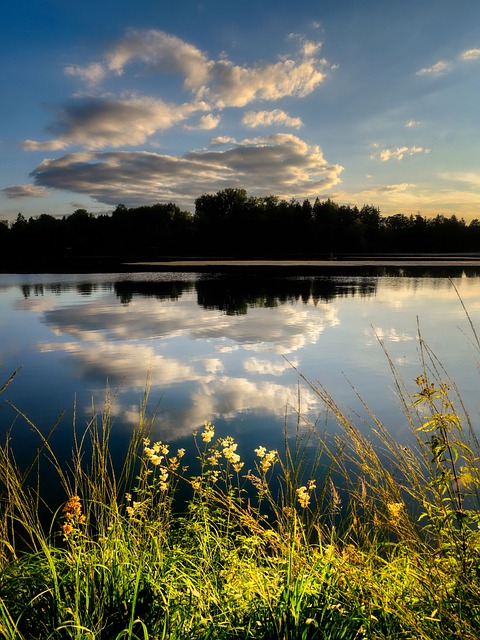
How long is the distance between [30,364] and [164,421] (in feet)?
17.9

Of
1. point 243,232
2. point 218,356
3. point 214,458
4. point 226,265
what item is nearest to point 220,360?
point 218,356

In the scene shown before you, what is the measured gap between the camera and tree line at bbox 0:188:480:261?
11012cm

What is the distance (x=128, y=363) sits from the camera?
36.8ft

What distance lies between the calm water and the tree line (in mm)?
86559

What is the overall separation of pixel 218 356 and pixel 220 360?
372mm

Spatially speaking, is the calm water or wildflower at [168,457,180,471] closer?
wildflower at [168,457,180,471]

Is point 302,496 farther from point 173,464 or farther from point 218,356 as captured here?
point 218,356

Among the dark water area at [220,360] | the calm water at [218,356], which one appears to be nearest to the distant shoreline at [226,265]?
the calm water at [218,356]

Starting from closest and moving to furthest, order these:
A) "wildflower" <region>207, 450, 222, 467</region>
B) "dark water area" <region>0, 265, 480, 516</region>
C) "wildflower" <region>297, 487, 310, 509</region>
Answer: "wildflower" <region>297, 487, 310, 509</region> < "wildflower" <region>207, 450, 222, 467</region> < "dark water area" <region>0, 265, 480, 516</region>

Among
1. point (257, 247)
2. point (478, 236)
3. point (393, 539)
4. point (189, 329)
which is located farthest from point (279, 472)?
point (478, 236)

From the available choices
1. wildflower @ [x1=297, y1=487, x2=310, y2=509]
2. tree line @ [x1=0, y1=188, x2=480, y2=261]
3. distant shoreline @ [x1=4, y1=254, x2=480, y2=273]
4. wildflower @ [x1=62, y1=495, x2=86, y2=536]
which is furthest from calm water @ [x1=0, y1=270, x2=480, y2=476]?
tree line @ [x1=0, y1=188, x2=480, y2=261]

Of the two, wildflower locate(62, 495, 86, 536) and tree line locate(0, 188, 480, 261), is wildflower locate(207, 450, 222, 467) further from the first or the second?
tree line locate(0, 188, 480, 261)

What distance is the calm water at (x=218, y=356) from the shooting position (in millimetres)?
7812

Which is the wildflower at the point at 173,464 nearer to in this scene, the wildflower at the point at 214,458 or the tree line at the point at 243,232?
the wildflower at the point at 214,458
